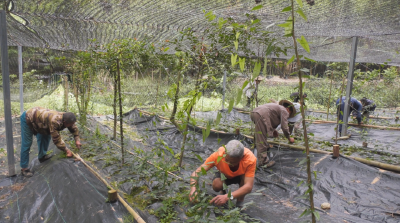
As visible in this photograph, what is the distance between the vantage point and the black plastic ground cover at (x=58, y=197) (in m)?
2.39

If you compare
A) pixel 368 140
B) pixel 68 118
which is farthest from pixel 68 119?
pixel 368 140

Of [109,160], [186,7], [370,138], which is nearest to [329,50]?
[370,138]

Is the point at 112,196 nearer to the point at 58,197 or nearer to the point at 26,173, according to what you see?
the point at 58,197

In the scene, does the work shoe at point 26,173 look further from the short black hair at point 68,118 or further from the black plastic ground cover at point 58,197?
the short black hair at point 68,118

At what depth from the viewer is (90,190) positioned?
2.77 metres

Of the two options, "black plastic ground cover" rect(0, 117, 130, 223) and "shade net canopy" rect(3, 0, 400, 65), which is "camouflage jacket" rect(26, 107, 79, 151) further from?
"shade net canopy" rect(3, 0, 400, 65)

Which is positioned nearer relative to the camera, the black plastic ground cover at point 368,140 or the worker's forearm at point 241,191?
the worker's forearm at point 241,191

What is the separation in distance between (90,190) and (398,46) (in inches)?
269

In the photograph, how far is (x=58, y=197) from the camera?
2686 millimetres

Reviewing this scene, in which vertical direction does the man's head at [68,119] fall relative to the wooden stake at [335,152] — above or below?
above

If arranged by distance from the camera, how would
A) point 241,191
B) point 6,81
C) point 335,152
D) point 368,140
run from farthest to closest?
point 368,140 < point 335,152 < point 6,81 < point 241,191

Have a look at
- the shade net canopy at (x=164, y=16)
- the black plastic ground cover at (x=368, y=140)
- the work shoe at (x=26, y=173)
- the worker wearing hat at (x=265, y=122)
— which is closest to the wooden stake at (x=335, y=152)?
the black plastic ground cover at (x=368, y=140)

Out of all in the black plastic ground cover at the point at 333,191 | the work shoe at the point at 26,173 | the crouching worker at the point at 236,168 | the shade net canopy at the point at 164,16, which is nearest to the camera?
the crouching worker at the point at 236,168

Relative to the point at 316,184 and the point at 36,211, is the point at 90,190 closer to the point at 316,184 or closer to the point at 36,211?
the point at 36,211
